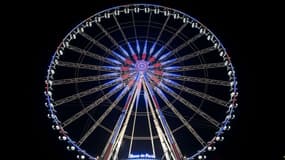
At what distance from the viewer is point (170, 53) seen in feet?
91.2

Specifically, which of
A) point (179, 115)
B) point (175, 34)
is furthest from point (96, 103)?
point (175, 34)

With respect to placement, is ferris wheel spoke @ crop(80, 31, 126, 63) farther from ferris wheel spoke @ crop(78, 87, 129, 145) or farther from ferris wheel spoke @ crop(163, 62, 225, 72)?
ferris wheel spoke @ crop(163, 62, 225, 72)

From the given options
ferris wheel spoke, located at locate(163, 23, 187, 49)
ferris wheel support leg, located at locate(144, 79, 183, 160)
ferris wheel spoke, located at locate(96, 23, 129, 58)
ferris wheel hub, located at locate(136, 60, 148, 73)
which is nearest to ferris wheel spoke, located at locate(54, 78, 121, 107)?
ferris wheel hub, located at locate(136, 60, 148, 73)

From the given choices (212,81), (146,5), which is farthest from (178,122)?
(146,5)

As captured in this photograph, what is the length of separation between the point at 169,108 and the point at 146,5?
5815 millimetres

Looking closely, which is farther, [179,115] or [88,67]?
[88,67]

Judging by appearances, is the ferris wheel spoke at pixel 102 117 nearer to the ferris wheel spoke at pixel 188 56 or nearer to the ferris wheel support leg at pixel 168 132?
the ferris wheel support leg at pixel 168 132

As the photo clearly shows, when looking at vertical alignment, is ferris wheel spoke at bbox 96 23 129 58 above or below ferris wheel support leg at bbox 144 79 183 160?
above

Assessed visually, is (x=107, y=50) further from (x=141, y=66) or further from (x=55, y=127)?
(x=55, y=127)

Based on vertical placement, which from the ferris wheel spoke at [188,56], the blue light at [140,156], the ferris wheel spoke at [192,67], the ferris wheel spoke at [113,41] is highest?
the ferris wheel spoke at [113,41]

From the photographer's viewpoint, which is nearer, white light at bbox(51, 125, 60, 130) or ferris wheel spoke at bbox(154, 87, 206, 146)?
white light at bbox(51, 125, 60, 130)

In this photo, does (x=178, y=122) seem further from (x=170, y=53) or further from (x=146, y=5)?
(x=146, y=5)

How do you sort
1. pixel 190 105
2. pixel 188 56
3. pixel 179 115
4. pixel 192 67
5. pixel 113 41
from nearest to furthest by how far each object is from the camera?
1. pixel 179 115
2. pixel 190 105
3. pixel 192 67
4. pixel 188 56
5. pixel 113 41

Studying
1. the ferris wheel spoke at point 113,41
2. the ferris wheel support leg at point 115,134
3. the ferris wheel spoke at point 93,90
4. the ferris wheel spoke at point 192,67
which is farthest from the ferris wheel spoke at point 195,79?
the ferris wheel spoke at point 93,90
